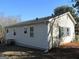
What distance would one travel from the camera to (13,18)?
59.0 metres

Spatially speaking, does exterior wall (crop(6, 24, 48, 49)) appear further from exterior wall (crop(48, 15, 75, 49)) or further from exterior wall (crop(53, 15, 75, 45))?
exterior wall (crop(53, 15, 75, 45))

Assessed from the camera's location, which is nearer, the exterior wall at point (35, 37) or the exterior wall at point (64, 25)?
the exterior wall at point (35, 37)

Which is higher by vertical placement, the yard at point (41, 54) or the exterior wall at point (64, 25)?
the exterior wall at point (64, 25)

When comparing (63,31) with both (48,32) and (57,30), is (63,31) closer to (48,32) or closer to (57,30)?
(57,30)

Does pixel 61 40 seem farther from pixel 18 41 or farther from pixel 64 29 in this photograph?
pixel 18 41

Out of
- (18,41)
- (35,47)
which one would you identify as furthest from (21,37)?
(35,47)

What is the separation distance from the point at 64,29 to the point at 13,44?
9.87 meters

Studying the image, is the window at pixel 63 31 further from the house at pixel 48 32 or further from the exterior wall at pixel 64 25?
the exterior wall at pixel 64 25

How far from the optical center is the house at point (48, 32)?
19344 mm

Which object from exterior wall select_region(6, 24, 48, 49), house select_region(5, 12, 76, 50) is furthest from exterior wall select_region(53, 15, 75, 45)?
exterior wall select_region(6, 24, 48, 49)

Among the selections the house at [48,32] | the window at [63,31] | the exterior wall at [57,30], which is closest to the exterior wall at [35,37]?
the house at [48,32]

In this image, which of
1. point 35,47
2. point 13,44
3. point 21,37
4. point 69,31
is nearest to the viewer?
point 35,47

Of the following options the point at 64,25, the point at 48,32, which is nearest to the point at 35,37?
the point at 48,32

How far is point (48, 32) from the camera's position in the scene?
19141mm
